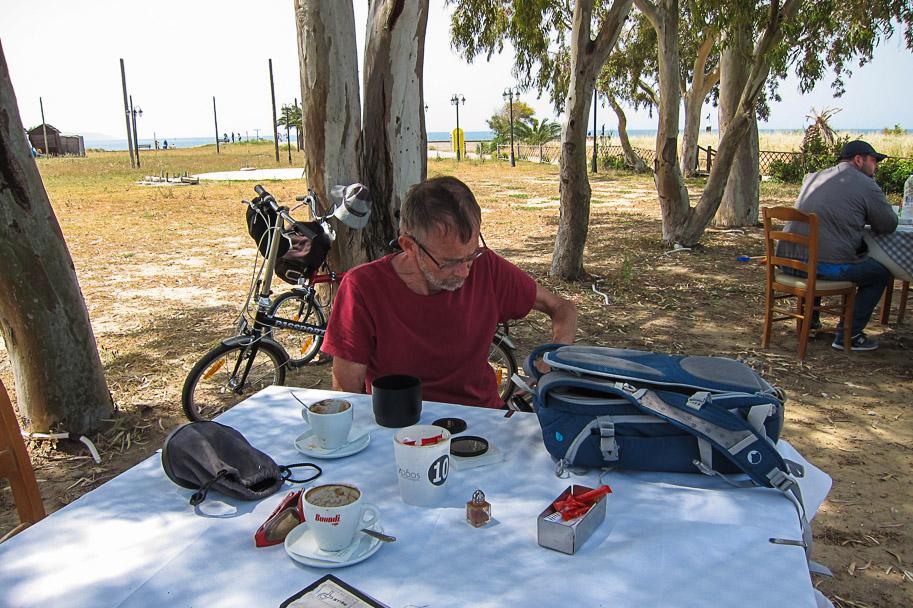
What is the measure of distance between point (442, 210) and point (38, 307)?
2597mm

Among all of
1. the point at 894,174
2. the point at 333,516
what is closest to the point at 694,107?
the point at 894,174

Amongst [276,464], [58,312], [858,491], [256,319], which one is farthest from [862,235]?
[58,312]

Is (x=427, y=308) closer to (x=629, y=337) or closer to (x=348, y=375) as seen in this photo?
→ (x=348, y=375)

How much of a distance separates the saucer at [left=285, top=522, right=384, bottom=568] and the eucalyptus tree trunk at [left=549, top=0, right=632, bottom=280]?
6.55m

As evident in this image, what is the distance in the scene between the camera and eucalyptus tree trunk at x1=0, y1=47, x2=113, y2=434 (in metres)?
3.54

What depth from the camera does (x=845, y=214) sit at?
17.2ft

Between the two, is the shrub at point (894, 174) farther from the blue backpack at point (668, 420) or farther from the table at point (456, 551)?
the table at point (456, 551)

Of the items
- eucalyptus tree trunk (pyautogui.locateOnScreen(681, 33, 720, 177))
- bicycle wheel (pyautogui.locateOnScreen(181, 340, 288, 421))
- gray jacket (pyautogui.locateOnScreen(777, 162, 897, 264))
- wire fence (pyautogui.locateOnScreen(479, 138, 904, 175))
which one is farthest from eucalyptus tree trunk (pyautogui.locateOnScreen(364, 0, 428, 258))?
eucalyptus tree trunk (pyautogui.locateOnScreen(681, 33, 720, 177))

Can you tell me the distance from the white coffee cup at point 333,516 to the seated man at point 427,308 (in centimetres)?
100

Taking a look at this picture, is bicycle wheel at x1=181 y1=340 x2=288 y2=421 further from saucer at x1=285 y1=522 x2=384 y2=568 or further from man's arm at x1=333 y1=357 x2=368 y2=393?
saucer at x1=285 y1=522 x2=384 y2=568

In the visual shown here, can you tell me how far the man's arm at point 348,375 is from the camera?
7.72ft

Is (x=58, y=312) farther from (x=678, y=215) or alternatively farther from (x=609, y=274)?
Result: (x=678, y=215)

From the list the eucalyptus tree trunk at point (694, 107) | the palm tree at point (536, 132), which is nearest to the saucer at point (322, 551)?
the eucalyptus tree trunk at point (694, 107)

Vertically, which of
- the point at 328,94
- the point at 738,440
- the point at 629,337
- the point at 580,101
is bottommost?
the point at 629,337
